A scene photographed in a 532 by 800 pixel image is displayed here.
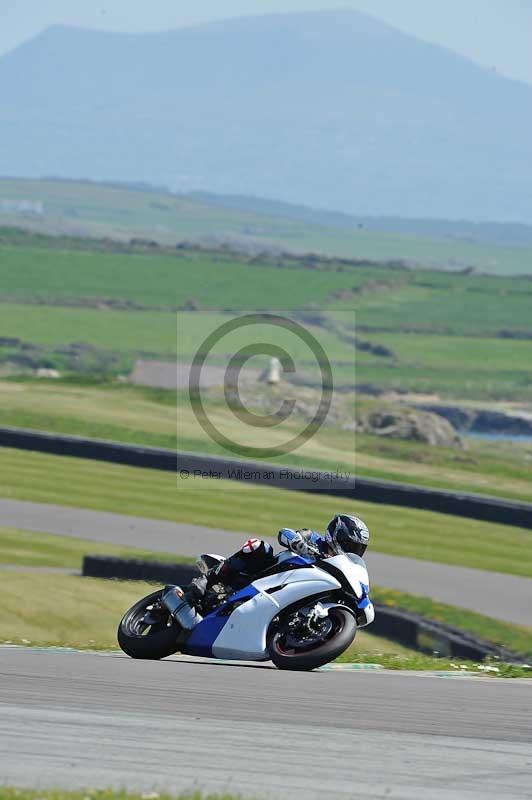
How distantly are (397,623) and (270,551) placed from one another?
36.2 ft

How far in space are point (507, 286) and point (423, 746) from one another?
189477mm

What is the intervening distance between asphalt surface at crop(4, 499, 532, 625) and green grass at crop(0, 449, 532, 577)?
89cm

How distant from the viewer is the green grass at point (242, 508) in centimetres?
3309

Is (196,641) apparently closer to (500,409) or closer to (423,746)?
(423,746)

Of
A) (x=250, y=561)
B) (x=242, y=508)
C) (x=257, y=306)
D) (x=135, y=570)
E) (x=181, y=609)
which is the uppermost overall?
(x=250, y=561)

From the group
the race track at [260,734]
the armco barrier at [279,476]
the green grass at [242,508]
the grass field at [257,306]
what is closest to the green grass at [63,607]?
the race track at [260,734]

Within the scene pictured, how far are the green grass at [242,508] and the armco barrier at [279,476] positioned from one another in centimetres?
42

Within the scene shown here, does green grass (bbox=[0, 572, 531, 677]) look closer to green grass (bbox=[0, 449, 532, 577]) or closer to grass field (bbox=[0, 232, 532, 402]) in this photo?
green grass (bbox=[0, 449, 532, 577])

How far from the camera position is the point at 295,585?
12.7 meters

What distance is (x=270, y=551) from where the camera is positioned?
13.2 m

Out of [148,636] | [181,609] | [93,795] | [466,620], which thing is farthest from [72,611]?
[93,795]

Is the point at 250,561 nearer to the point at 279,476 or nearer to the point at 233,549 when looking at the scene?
the point at 233,549

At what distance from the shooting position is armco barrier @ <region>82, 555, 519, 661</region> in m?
22.5

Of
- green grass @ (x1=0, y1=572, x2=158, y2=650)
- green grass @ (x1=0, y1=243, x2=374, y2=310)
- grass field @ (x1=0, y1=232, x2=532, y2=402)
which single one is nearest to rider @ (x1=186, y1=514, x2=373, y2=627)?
green grass @ (x1=0, y1=572, x2=158, y2=650)
